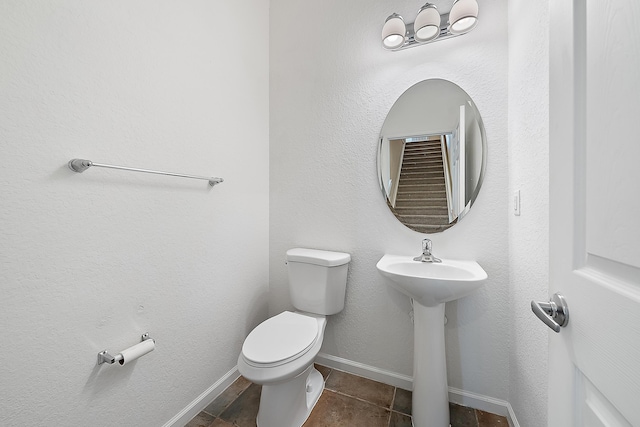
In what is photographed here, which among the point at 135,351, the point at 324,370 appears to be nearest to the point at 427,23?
the point at 135,351

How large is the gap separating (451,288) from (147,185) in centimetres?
138

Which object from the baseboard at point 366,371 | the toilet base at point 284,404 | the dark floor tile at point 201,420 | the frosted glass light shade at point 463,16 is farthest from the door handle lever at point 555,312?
the dark floor tile at point 201,420

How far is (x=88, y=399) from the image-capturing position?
2.93ft

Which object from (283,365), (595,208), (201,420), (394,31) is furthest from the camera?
(394,31)

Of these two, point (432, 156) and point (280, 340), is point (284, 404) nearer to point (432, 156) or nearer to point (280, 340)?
point (280, 340)

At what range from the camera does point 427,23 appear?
1280 mm

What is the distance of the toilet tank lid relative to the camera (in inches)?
57.6

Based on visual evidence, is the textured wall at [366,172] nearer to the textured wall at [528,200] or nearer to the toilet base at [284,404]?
the textured wall at [528,200]

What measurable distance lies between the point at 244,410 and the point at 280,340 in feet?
1.69

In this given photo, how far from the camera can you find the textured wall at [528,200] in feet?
2.91

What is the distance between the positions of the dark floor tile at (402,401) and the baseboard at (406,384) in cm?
3

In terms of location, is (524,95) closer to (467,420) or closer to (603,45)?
(603,45)

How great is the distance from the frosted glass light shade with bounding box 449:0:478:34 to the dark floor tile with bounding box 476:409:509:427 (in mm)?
1978

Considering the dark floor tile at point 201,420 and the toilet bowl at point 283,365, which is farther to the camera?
the dark floor tile at point 201,420
